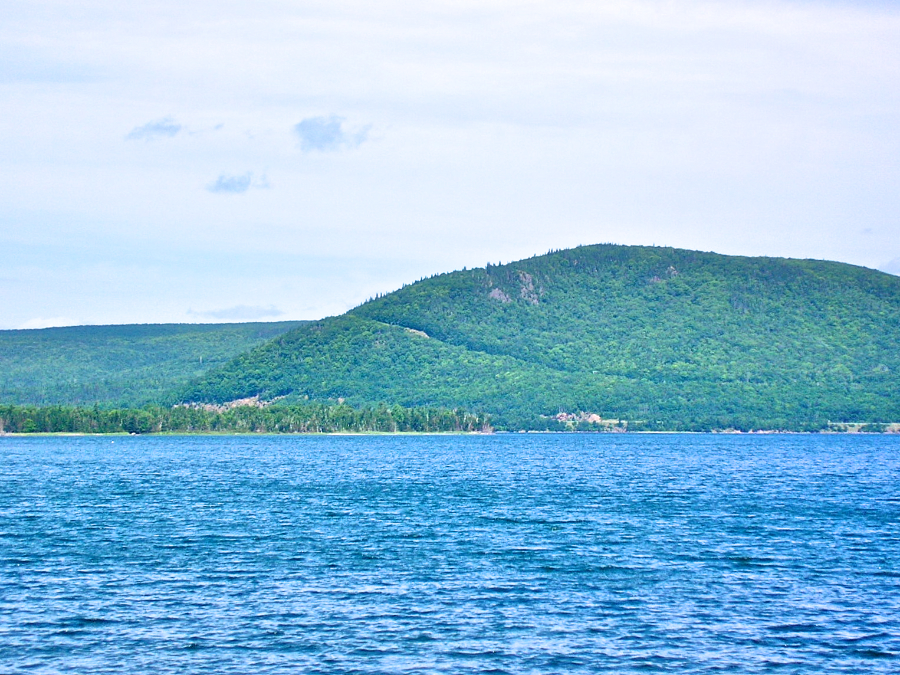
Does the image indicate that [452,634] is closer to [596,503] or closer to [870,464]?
[596,503]

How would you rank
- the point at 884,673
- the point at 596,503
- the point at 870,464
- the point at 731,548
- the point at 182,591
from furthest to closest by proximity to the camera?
1. the point at 870,464
2. the point at 596,503
3. the point at 731,548
4. the point at 182,591
5. the point at 884,673

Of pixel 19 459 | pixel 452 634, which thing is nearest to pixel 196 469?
pixel 19 459

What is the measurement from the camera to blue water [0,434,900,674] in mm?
42500

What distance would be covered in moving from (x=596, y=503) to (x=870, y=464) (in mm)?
98138

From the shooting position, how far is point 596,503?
10338 centimetres

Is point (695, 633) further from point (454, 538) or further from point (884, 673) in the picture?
point (454, 538)

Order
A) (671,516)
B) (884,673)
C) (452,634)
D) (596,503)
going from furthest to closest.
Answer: (596,503) → (671,516) → (452,634) → (884,673)

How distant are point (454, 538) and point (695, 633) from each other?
31.5 meters

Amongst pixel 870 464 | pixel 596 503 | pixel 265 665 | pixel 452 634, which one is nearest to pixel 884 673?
pixel 452 634

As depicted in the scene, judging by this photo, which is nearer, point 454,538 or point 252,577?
point 252,577

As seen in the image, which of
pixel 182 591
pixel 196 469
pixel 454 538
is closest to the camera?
pixel 182 591

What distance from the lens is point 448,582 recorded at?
5784cm

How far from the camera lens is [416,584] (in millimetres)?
57156

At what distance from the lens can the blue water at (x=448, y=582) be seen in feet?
139
